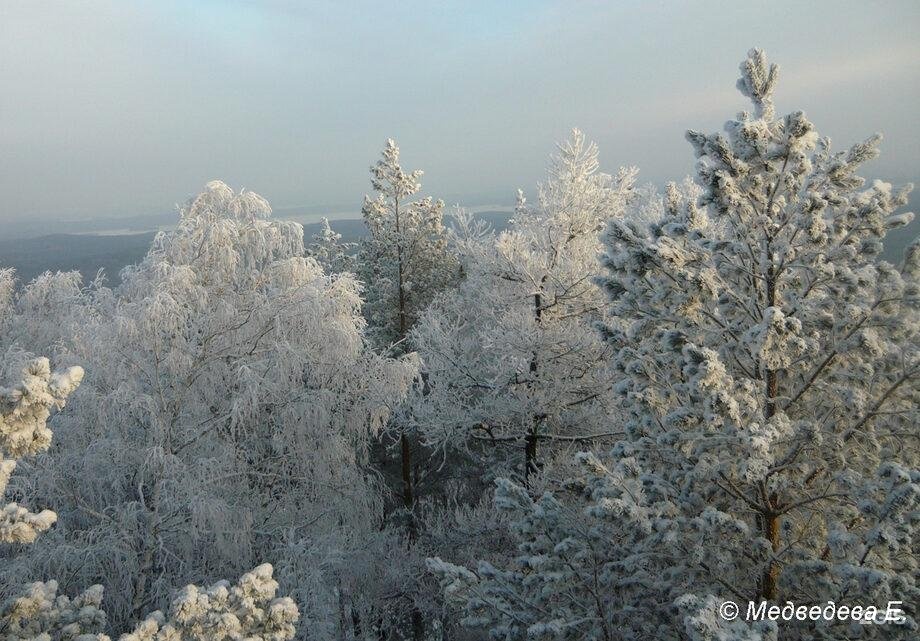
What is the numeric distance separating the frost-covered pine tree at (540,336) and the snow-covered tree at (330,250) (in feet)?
43.3

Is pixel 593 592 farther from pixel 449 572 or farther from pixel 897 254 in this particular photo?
pixel 897 254

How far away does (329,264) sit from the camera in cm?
2541

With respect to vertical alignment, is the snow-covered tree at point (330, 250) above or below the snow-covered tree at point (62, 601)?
above

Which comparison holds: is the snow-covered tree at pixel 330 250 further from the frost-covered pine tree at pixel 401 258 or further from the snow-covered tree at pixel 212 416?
the snow-covered tree at pixel 212 416

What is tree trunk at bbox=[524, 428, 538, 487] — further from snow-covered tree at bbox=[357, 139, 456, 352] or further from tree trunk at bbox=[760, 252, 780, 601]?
snow-covered tree at bbox=[357, 139, 456, 352]

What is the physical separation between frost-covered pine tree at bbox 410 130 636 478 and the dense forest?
0.06 meters

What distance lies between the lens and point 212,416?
28.8ft

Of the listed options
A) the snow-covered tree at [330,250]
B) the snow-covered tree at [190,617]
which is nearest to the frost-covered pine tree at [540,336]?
the snow-covered tree at [190,617]

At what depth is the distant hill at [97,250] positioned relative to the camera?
16.4ft

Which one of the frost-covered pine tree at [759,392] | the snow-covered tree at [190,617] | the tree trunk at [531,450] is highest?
the frost-covered pine tree at [759,392]

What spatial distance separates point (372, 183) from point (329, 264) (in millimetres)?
7161

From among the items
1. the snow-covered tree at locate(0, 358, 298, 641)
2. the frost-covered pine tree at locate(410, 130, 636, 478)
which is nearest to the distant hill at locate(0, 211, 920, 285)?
the frost-covered pine tree at locate(410, 130, 636, 478)

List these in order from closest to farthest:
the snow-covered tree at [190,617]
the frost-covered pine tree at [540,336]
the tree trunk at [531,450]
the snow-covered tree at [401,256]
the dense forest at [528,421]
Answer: the snow-covered tree at [190,617], the dense forest at [528,421], the frost-covered pine tree at [540,336], the tree trunk at [531,450], the snow-covered tree at [401,256]

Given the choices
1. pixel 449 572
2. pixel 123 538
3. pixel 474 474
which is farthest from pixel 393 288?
pixel 449 572
